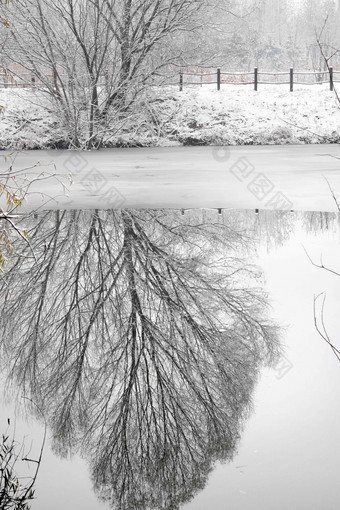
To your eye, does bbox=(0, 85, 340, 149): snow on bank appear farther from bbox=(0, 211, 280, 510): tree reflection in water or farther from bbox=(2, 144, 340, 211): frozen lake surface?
bbox=(0, 211, 280, 510): tree reflection in water

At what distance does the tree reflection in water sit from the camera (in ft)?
14.8

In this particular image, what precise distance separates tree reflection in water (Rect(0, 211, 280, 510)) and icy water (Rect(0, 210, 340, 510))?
0.01m

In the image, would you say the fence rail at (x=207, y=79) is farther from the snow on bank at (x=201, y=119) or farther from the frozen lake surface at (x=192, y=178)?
the frozen lake surface at (x=192, y=178)

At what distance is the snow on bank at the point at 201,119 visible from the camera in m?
25.2

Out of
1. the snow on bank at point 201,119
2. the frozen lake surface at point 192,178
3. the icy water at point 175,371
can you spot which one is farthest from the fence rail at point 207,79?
the icy water at point 175,371

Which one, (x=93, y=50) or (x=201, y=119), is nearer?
(x=93, y=50)

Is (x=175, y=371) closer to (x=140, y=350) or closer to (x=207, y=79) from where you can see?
(x=140, y=350)

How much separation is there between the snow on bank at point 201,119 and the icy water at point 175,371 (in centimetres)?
1567

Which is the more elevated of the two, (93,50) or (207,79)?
(93,50)

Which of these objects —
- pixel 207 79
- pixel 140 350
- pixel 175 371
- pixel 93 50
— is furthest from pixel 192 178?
pixel 207 79

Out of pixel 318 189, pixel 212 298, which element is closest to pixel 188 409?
pixel 212 298

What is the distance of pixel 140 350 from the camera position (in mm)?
6141

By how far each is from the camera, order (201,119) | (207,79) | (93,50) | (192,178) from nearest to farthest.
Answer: (192,178), (93,50), (201,119), (207,79)

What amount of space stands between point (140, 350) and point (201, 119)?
22082 mm
